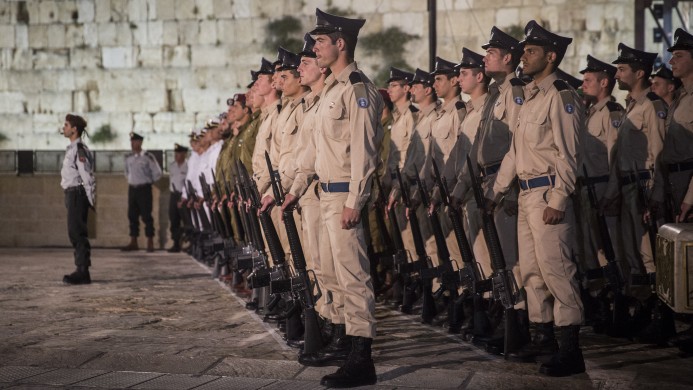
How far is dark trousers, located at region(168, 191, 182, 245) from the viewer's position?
61.4 ft

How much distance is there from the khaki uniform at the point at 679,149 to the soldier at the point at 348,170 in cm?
240

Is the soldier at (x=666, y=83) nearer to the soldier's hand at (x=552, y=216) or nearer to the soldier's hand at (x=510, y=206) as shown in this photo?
the soldier's hand at (x=510, y=206)

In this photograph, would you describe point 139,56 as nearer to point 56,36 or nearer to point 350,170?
point 56,36

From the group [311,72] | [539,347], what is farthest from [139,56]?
[539,347]

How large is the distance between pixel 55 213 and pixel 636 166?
13.5m

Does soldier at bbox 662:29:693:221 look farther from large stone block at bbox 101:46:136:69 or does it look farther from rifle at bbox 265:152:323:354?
large stone block at bbox 101:46:136:69

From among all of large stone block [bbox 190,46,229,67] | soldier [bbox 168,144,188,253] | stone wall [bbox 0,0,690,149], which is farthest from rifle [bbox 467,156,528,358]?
large stone block [bbox 190,46,229,67]

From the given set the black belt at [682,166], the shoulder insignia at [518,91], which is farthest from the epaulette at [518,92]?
the black belt at [682,166]

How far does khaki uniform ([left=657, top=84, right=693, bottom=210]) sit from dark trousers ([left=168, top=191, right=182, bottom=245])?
11.7 meters

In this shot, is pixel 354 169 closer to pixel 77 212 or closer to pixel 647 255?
pixel 647 255

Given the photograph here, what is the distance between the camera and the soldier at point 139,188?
18750 mm

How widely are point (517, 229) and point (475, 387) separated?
139 cm

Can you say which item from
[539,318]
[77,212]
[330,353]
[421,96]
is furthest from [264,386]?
[77,212]

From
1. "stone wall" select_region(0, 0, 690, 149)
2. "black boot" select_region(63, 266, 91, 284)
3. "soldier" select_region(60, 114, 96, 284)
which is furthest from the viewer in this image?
"stone wall" select_region(0, 0, 690, 149)
